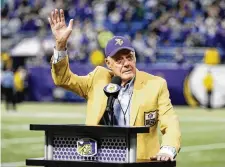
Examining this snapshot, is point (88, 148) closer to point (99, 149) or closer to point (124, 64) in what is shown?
point (99, 149)

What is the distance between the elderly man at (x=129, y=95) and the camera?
5387 millimetres

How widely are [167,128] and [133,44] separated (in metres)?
26.4

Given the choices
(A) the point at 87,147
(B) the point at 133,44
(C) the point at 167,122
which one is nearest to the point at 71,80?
(C) the point at 167,122

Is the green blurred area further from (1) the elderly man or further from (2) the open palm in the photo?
(2) the open palm

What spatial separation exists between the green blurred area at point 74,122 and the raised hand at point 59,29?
876 cm

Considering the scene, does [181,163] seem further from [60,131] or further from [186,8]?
[186,8]

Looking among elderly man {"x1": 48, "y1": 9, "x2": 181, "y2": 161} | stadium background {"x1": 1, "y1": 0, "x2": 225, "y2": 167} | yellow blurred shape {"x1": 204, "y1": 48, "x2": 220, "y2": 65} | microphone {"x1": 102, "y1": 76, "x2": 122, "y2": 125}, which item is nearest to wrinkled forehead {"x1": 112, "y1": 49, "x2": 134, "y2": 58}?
elderly man {"x1": 48, "y1": 9, "x2": 181, "y2": 161}

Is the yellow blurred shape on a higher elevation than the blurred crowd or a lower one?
lower

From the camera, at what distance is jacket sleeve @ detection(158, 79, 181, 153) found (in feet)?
17.3

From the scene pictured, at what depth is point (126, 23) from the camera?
34.8 m

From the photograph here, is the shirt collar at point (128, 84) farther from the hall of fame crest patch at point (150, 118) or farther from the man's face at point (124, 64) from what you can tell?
the hall of fame crest patch at point (150, 118)

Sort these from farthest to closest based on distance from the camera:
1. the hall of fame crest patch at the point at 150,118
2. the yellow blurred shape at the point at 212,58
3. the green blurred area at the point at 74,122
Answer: the yellow blurred shape at the point at 212,58 → the green blurred area at the point at 74,122 → the hall of fame crest patch at the point at 150,118

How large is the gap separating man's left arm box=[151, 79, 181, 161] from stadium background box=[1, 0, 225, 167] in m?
17.2

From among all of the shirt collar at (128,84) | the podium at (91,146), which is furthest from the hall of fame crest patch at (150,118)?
the podium at (91,146)
